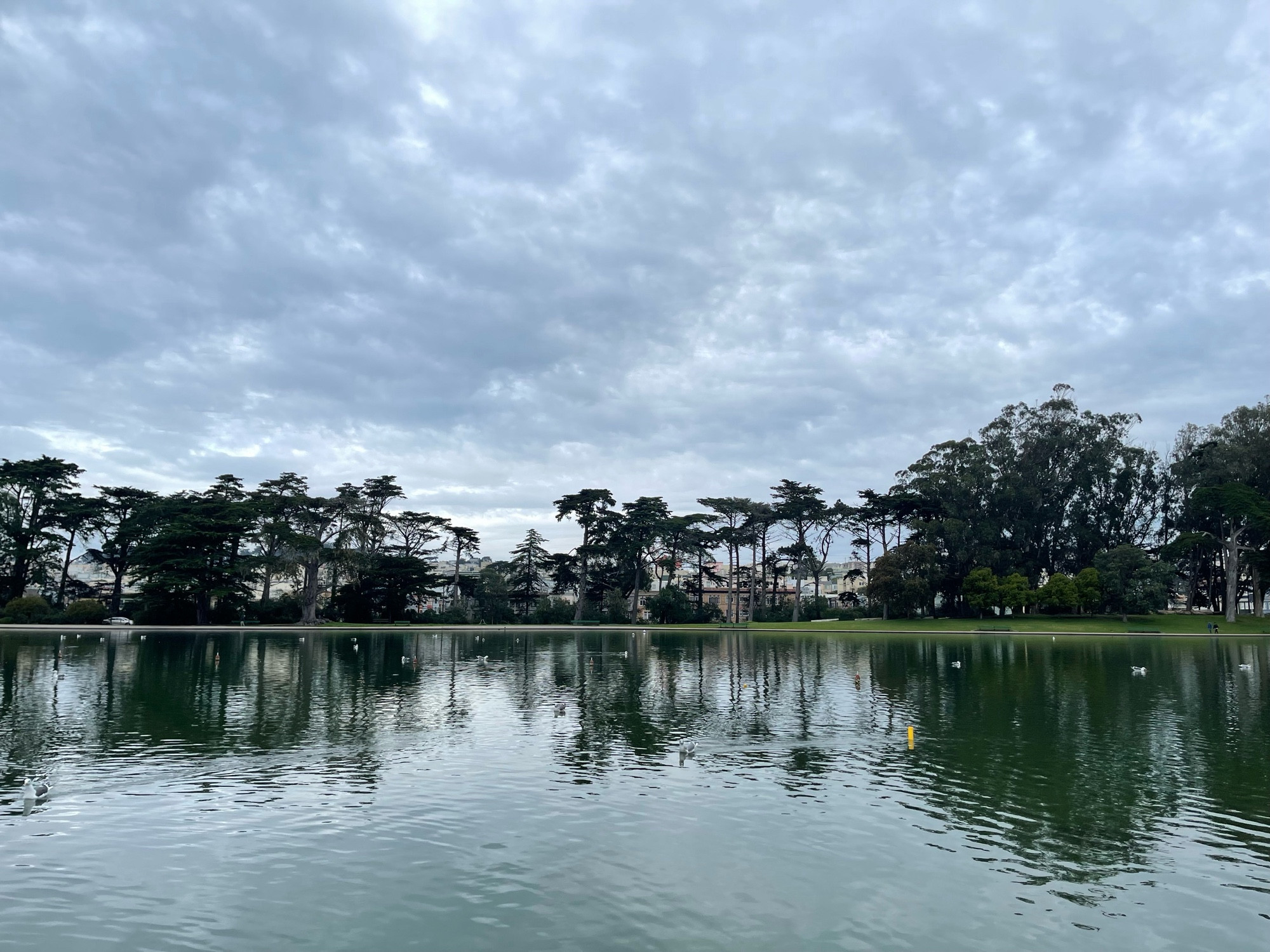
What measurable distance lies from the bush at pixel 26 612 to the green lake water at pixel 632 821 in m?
63.6

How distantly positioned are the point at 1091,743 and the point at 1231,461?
9052 cm

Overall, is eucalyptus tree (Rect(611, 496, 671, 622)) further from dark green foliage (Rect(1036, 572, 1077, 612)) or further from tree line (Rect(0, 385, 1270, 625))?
dark green foliage (Rect(1036, 572, 1077, 612))

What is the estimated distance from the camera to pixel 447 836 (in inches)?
636

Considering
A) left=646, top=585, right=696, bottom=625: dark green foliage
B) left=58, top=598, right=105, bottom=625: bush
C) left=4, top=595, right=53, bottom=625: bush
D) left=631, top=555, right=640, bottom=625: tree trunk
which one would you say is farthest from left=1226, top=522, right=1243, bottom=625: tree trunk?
left=4, top=595, right=53, bottom=625: bush

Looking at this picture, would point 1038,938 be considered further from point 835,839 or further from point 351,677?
point 351,677

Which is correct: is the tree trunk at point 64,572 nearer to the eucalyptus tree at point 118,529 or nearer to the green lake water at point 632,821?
the eucalyptus tree at point 118,529

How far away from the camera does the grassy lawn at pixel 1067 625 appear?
86.8 meters

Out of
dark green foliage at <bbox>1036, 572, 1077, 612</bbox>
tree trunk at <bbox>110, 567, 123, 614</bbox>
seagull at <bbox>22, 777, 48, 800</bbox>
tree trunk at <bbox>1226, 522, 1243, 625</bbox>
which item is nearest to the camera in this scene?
seagull at <bbox>22, 777, 48, 800</bbox>

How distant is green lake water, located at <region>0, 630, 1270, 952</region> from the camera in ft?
40.0

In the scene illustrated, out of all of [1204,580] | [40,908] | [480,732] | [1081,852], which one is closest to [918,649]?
[480,732]

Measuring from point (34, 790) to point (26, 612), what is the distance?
89291 millimetres

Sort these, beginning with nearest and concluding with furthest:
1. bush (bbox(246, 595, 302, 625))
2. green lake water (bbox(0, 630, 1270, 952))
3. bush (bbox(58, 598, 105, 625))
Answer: green lake water (bbox(0, 630, 1270, 952)), bush (bbox(58, 598, 105, 625)), bush (bbox(246, 595, 302, 625))

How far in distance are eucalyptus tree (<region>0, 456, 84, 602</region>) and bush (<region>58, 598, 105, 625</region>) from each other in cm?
1172

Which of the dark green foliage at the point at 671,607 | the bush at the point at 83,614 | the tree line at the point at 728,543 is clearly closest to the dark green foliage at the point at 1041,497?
the tree line at the point at 728,543
